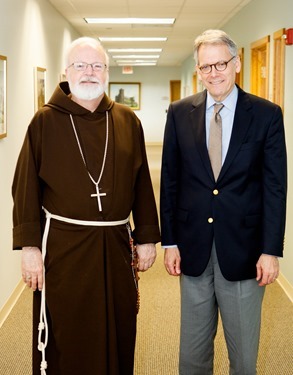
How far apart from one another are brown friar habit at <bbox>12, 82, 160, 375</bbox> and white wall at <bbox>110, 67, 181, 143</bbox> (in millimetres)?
17039

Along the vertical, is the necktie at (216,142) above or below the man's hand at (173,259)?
above

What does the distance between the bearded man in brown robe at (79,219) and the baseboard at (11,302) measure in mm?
1619

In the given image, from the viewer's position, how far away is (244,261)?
2.24 metres

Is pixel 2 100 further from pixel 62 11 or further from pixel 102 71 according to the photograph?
pixel 62 11

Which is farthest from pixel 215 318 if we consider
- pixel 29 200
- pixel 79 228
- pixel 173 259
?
pixel 29 200

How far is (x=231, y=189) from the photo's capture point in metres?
2.19

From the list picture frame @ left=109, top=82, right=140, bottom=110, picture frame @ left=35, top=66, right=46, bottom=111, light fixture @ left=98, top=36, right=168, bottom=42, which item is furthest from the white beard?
picture frame @ left=109, top=82, right=140, bottom=110

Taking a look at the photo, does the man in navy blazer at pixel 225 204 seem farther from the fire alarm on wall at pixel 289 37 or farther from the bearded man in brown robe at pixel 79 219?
the fire alarm on wall at pixel 289 37

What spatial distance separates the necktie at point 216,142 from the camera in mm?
2207

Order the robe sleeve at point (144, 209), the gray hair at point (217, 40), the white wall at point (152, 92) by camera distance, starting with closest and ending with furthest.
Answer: the gray hair at point (217, 40) → the robe sleeve at point (144, 209) → the white wall at point (152, 92)

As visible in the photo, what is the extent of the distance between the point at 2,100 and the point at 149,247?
1960mm

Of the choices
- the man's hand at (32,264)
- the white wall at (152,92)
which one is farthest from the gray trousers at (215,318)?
the white wall at (152,92)

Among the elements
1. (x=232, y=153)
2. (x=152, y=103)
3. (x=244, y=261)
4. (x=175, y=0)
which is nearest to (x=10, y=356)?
(x=244, y=261)

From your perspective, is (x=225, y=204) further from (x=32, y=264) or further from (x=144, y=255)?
(x=32, y=264)
